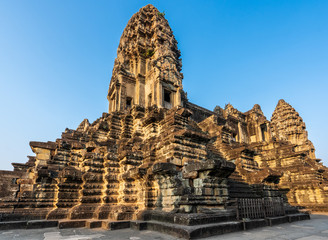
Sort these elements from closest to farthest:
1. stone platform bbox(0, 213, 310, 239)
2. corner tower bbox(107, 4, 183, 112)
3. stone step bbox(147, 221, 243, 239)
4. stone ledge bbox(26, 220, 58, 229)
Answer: stone step bbox(147, 221, 243, 239) → stone platform bbox(0, 213, 310, 239) → stone ledge bbox(26, 220, 58, 229) → corner tower bbox(107, 4, 183, 112)

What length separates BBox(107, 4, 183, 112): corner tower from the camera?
57.4 feet

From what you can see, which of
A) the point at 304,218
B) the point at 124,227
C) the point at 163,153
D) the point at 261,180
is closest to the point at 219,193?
the point at 163,153

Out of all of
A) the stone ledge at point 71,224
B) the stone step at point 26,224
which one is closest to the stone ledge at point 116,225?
the stone ledge at point 71,224

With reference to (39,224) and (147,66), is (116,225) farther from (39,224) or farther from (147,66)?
(147,66)

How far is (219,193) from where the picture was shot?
22.6 feet

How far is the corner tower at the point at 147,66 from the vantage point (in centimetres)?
1748

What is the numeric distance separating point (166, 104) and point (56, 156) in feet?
32.0

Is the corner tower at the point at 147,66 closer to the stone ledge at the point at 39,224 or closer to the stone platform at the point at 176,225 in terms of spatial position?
the stone platform at the point at 176,225

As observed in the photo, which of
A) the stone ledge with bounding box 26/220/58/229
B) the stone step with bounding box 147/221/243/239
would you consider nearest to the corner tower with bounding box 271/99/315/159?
the stone step with bounding box 147/221/243/239

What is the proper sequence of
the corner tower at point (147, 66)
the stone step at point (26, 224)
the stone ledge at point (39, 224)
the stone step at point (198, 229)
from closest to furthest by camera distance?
the stone step at point (198, 229) < the stone step at point (26, 224) < the stone ledge at point (39, 224) < the corner tower at point (147, 66)

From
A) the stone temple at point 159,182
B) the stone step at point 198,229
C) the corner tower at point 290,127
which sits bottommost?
the stone step at point 198,229

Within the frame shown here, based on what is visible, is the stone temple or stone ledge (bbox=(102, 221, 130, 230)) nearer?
the stone temple

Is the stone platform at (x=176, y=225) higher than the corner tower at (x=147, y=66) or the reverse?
the reverse

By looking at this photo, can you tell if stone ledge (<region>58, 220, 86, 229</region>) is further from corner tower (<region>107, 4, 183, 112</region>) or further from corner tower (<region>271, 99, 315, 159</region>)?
corner tower (<region>271, 99, 315, 159</region>)
